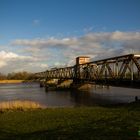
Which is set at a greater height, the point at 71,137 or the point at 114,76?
the point at 114,76

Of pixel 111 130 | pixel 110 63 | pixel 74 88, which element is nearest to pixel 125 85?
pixel 110 63

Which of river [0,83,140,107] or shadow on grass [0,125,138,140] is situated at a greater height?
shadow on grass [0,125,138,140]

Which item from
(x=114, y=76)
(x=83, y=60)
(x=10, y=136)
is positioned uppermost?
(x=83, y=60)

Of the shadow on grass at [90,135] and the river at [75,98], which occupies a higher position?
the shadow on grass at [90,135]

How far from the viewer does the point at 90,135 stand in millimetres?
14555

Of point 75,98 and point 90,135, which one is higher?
point 90,135

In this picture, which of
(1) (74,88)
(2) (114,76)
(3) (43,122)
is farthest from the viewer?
(1) (74,88)

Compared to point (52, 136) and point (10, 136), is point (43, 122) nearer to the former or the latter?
point (10, 136)

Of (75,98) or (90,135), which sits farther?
(75,98)

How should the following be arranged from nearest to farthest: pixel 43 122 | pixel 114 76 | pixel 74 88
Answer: pixel 43 122, pixel 114 76, pixel 74 88

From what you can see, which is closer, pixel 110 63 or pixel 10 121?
pixel 10 121

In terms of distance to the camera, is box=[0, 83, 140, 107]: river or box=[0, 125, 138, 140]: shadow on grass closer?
box=[0, 125, 138, 140]: shadow on grass

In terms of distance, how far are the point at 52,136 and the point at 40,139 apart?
74 centimetres

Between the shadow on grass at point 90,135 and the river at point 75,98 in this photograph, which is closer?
the shadow on grass at point 90,135
